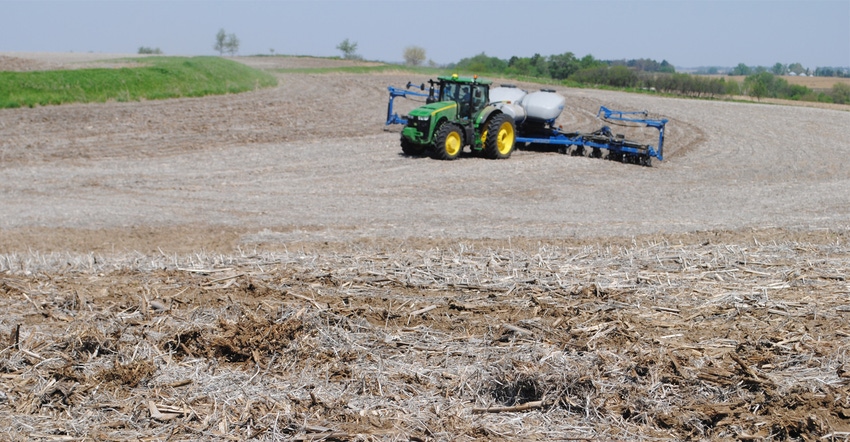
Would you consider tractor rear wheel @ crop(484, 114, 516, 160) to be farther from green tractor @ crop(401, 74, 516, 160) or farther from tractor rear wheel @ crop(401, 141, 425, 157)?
tractor rear wheel @ crop(401, 141, 425, 157)

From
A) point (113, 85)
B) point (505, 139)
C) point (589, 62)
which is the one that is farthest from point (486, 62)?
point (505, 139)

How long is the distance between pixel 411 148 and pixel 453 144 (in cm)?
128

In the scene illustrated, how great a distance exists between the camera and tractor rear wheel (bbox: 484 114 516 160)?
64.7 feet

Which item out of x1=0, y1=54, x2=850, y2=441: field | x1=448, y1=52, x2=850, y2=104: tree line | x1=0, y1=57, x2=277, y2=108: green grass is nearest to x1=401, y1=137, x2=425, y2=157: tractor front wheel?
x1=0, y1=54, x2=850, y2=441: field

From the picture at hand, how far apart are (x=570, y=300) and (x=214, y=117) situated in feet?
68.0

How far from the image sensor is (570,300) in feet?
24.3

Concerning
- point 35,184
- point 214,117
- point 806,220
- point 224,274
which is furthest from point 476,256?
point 214,117

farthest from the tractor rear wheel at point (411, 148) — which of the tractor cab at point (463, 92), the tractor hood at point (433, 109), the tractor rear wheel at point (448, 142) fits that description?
the tractor cab at point (463, 92)

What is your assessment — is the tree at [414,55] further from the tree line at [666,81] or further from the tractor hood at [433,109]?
the tractor hood at [433,109]

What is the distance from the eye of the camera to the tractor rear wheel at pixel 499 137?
1973 centimetres

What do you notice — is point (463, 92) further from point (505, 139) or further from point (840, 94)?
point (840, 94)

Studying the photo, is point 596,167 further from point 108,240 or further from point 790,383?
point 790,383

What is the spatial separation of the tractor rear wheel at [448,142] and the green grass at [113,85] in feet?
46.7

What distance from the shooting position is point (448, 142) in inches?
761
